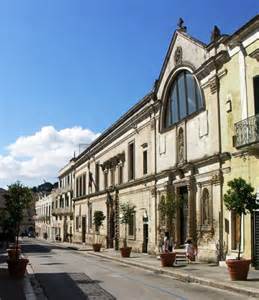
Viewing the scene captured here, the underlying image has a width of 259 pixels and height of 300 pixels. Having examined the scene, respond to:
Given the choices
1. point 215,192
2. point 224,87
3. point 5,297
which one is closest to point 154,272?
point 215,192

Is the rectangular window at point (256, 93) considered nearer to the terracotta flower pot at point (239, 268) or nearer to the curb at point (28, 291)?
the terracotta flower pot at point (239, 268)

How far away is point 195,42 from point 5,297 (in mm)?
19062

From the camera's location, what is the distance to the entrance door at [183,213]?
31250 millimetres

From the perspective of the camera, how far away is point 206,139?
28.4m

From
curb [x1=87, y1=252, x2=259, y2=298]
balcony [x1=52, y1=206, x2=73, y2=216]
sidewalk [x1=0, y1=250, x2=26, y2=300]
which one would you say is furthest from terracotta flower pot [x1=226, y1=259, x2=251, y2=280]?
balcony [x1=52, y1=206, x2=73, y2=216]

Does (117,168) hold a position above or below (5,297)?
above

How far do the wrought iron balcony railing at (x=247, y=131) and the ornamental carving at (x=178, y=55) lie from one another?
955 centimetres

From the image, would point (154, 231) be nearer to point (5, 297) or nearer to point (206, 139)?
point (206, 139)

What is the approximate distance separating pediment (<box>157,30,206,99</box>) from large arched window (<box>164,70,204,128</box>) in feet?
2.08

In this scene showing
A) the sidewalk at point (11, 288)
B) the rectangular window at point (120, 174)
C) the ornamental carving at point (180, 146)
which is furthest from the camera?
the rectangular window at point (120, 174)

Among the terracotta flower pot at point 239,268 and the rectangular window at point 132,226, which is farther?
the rectangular window at point 132,226

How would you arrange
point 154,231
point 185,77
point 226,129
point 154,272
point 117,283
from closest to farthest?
1. point 117,283
2. point 154,272
3. point 226,129
4. point 185,77
5. point 154,231

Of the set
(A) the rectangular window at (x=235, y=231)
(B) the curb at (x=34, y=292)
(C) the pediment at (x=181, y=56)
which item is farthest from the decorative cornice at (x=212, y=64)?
(B) the curb at (x=34, y=292)

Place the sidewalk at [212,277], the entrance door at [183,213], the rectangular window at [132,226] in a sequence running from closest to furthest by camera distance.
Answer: the sidewalk at [212,277] → the entrance door at [183,213] → the rectangular window at [132,226]
